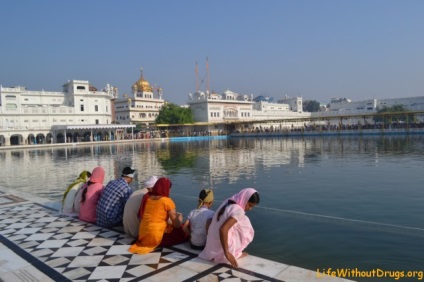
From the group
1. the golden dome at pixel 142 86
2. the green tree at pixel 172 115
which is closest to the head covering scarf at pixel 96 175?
the green tree at pixel 172 115

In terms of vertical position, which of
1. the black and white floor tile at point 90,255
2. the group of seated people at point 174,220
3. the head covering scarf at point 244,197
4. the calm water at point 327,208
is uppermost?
the head covering scarf at point 244,197

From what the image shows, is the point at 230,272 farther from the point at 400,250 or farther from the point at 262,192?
the point at 262,192

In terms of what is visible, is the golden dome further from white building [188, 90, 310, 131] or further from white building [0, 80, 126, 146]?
white building [0, 80, 126, 146]

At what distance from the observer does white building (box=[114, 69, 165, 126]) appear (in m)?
66.4

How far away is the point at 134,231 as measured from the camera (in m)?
5.11

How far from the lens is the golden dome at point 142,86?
70.1 meters

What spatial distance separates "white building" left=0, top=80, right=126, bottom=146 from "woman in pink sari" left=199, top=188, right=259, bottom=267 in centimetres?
4922

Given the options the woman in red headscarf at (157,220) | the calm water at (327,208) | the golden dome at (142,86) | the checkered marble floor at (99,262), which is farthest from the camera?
the golden dome at (142,86)

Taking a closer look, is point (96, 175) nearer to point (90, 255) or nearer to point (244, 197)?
point (90, 255)

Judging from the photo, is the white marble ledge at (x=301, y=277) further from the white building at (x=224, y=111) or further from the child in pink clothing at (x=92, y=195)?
the white building at (x=224, y=111)

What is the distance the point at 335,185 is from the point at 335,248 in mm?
4904
